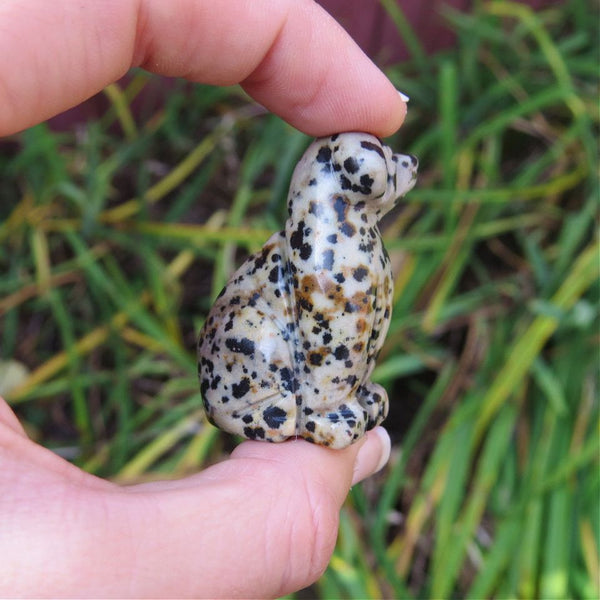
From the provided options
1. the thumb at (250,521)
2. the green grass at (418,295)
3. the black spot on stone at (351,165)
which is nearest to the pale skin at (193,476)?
the thumb at (250,521)

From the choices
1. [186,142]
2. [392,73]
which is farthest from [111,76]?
[392,73]

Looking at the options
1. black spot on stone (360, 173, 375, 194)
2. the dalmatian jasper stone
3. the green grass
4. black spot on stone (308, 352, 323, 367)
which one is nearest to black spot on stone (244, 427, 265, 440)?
the dalmatian jasper stone

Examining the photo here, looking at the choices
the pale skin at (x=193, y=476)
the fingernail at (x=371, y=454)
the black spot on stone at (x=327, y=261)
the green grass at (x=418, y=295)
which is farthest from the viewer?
the green grass at (x=418, y=295)

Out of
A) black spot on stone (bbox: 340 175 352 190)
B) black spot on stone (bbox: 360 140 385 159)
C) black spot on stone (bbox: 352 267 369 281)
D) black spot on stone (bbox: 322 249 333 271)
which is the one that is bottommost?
black spot on stone (bbox: 352 267 369 281)

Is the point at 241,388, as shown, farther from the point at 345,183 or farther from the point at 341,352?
the point at 345,183

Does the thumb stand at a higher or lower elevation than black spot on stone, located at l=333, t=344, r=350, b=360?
lower

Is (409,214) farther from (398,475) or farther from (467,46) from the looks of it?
(398,475)

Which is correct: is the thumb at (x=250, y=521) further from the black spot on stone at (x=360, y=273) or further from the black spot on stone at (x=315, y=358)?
the black spot on stone at (x=360, y=273)

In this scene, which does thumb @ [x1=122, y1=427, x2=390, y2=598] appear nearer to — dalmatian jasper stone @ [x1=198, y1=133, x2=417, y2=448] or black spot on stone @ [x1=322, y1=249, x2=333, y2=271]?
dalmatian jasper stone @ [x1=198, y1=133, x2=417, y2=448]
